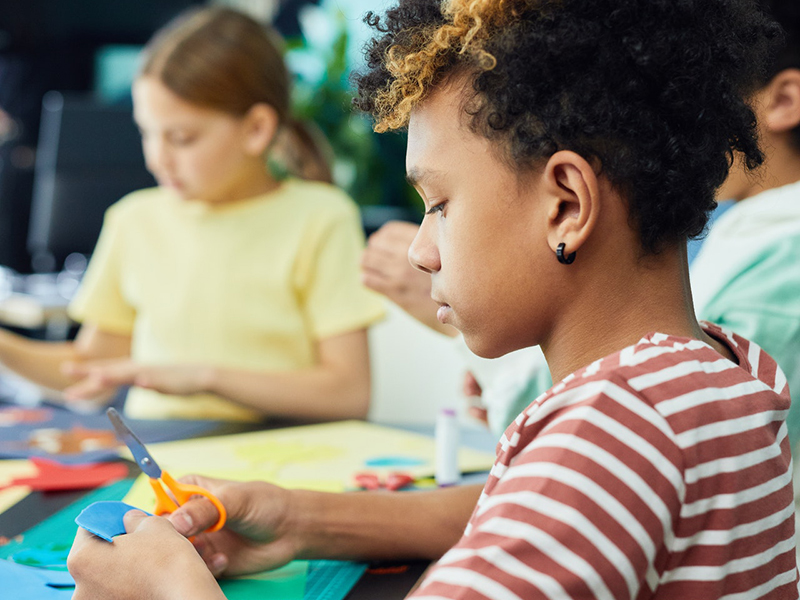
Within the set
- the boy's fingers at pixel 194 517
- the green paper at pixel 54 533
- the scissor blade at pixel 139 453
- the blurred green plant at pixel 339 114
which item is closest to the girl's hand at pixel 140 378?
the green paper at pixel 54 533

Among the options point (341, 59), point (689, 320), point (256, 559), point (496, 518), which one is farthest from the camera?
point (341, 59)

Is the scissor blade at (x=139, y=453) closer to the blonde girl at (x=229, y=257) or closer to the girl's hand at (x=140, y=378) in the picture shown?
the girl's hand at (x=140, y=378)

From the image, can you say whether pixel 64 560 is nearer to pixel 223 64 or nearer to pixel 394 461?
pixel 394 461

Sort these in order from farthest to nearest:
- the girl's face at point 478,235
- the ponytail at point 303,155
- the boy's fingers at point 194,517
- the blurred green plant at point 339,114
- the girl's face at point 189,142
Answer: the blurred green plant at point 339,114
the ponytail at point 303,155
the girl's face at point 189,142
the boy's fingers at point 194,517
the girl's face at point 478,235

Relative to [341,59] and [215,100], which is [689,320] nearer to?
[215,100]

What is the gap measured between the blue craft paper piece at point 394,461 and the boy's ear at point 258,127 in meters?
0.65

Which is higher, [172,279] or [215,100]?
[215,100]

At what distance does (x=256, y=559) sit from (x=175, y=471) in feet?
0.90

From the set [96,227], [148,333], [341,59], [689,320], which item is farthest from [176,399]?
[341,59]

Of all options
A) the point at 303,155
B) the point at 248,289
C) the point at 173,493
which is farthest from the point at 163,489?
the point at 303,155

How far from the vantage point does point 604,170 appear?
0.50 meters

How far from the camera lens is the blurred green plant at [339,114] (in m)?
2.90

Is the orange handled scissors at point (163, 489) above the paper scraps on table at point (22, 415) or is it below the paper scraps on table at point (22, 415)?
above

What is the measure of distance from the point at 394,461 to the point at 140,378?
41 cm
